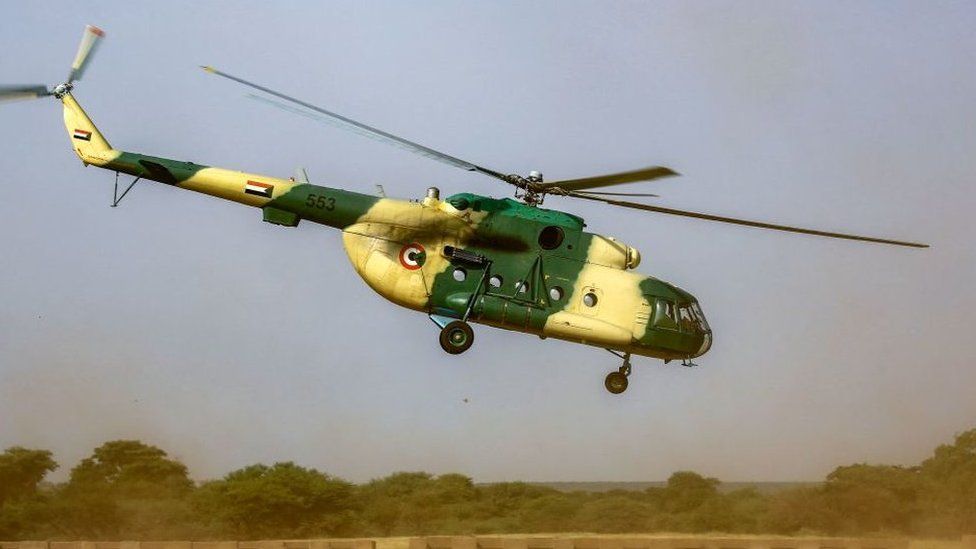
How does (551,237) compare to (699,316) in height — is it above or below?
above

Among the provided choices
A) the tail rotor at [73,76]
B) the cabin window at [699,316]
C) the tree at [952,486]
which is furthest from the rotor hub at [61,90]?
the tree at [952,486]

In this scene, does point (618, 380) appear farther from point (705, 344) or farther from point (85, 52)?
point (85, 52)

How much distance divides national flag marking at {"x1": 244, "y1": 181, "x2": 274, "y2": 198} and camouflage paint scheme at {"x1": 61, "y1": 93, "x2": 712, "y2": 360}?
2 cm

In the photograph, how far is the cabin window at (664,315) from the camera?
2211 centimetres

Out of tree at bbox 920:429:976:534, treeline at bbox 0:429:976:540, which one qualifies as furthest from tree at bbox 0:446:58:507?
tree at bbox 920:429:976:534

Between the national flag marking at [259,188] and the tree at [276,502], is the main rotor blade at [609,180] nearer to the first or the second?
the national flag marking at [259,188]

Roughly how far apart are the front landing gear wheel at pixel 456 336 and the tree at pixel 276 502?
28.0 ft

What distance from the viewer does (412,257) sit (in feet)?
70.9

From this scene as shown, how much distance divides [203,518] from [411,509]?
15.0ft

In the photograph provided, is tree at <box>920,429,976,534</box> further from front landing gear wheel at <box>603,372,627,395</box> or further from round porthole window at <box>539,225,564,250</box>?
round porthole window at <box>539,225,564,250</box>

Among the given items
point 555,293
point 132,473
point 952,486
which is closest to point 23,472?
point 132,473

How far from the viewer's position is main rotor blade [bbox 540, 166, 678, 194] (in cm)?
1973

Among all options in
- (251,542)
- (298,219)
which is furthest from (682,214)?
(251,542)

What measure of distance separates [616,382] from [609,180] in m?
4.07
